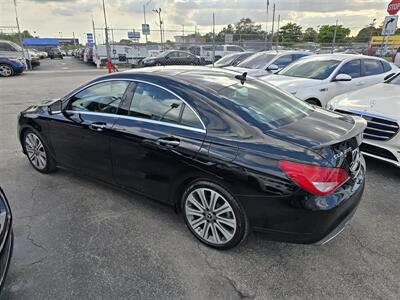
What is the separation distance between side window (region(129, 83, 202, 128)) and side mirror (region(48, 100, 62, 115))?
1233mm

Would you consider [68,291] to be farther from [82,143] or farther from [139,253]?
[82,143]

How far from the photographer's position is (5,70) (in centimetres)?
1666

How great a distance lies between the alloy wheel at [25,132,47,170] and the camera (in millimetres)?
3965

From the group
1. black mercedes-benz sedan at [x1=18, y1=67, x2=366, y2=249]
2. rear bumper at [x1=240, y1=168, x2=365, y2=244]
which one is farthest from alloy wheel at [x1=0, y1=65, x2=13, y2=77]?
rear bumper at [x1=240, y1=168, x2=365, y2=244]

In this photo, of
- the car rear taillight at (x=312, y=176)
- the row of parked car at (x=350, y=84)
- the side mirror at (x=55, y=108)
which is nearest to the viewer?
the car rear taillight at (x=312, y=176)

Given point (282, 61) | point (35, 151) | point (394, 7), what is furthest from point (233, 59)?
point (35, 151)

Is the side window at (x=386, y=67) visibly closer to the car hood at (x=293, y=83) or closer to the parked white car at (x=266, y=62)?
the car hood at (x=293, y=83)

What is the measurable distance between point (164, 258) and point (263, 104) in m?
1.66

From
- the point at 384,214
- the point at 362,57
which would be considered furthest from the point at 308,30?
the point at 384,214

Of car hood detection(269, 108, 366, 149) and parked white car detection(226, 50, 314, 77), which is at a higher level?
parked white car detection(226, 50, 314, 77)

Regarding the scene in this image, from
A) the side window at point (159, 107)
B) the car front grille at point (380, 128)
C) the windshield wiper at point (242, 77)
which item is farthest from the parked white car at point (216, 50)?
the side window at point (159, 107)

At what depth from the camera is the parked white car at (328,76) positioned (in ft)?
20.2

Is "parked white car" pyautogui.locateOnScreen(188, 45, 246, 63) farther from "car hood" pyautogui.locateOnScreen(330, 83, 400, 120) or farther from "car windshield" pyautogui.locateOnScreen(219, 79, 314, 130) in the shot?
"car windshield" pyautogui.locateOnScreen(219, 79, 314, 130)

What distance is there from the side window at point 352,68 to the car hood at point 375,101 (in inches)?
62.3
